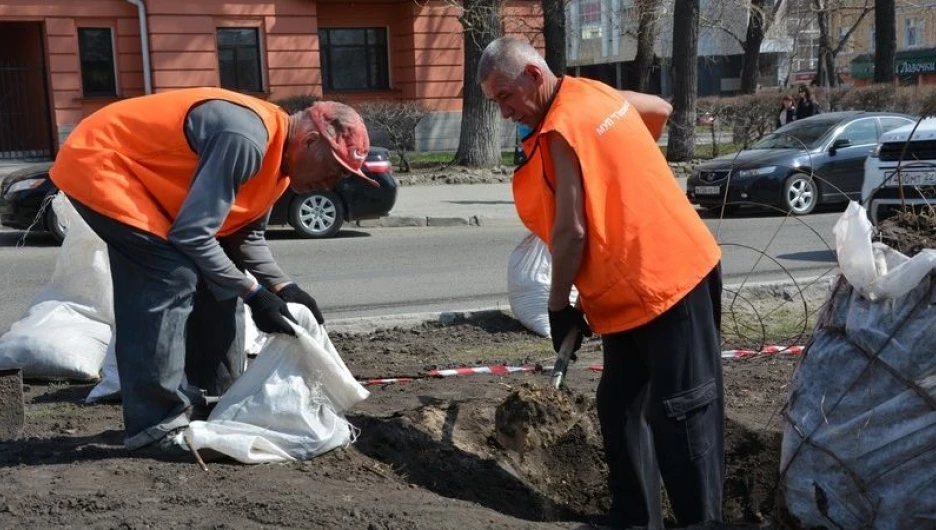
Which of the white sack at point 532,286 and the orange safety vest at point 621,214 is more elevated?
the orange safety vest at point 621,214

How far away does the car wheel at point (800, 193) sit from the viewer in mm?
16250

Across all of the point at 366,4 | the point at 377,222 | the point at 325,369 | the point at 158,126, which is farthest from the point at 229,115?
the point at 366,4

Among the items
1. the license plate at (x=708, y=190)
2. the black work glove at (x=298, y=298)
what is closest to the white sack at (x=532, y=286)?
the black work glove at (x=298, y=298)

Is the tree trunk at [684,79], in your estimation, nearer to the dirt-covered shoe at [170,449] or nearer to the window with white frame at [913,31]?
the dirt-covered shoe at [170,449]

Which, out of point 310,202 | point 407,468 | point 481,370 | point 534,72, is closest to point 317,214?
point 310,202

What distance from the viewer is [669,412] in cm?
394

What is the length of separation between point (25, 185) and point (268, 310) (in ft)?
32.8

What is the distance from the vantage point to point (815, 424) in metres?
3.65

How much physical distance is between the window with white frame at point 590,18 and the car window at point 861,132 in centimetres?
3148

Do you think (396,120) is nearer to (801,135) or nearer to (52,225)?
(801,135)

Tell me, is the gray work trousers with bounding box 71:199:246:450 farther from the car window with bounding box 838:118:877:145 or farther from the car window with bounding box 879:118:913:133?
the car window with bounding box 879:118:913:133

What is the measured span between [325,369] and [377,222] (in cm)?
1135

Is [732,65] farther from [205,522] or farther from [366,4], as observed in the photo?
[205,522]

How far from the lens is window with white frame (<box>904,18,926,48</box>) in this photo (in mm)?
66250
